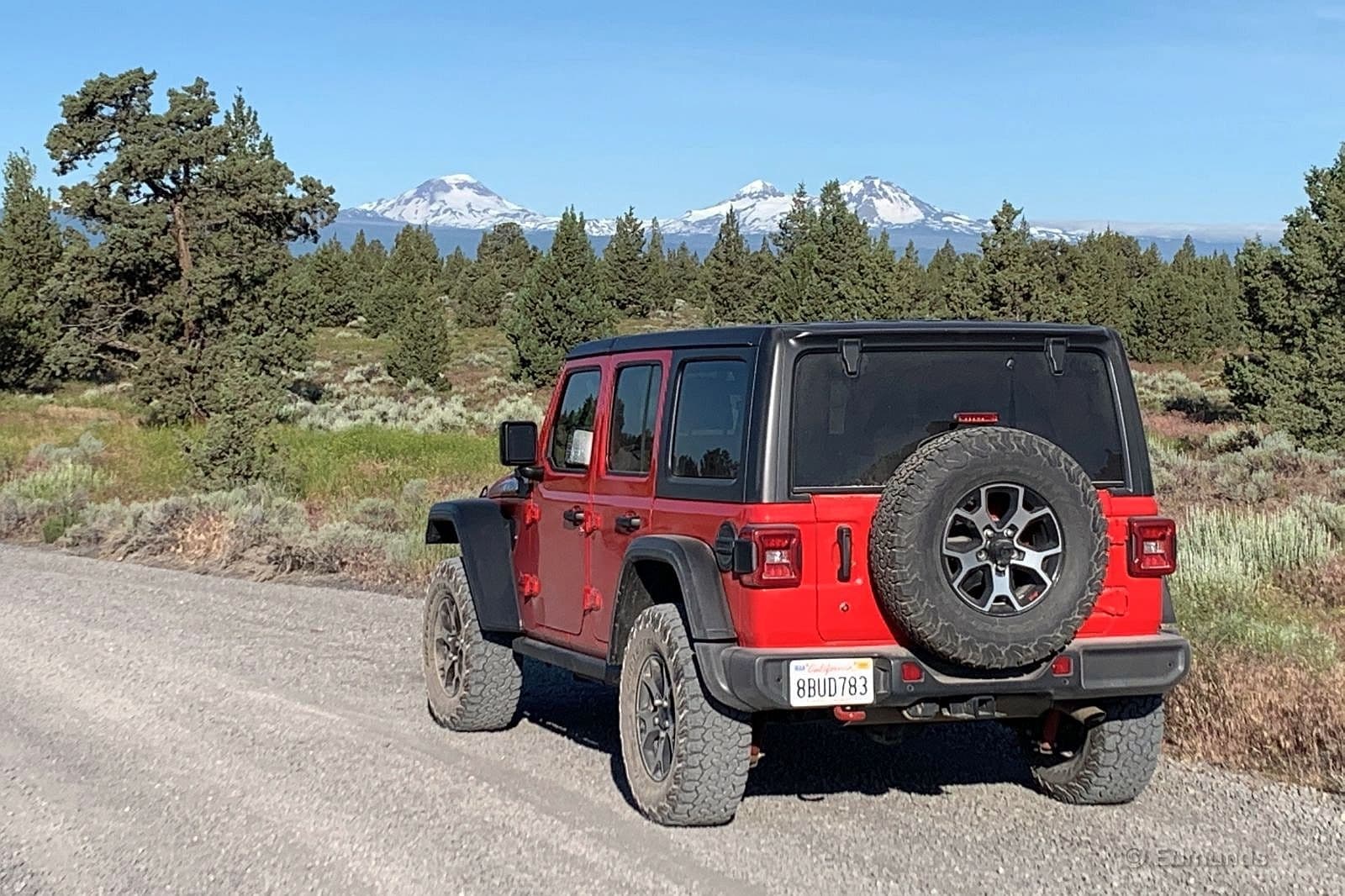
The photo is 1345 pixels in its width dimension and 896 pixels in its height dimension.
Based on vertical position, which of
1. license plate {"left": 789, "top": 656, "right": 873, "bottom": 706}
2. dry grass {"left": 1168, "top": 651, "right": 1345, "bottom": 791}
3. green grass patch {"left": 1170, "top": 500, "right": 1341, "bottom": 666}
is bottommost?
dry grass {"left": 1168, "top": 651, "right": 1345, "bottom": 791}

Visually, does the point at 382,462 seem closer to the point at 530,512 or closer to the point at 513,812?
the point at 530,512

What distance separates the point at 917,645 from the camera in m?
5.73

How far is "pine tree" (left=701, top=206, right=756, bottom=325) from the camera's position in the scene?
77.0 meters

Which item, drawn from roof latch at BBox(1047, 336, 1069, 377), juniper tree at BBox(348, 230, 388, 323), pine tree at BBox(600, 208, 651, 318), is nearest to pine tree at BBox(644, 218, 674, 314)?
pine tree at BBox(600, 208, 651, 318)

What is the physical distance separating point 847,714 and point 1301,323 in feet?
108

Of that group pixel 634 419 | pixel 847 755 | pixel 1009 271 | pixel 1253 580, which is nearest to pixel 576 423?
pixel 634 419

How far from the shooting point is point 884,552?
18.3 ft

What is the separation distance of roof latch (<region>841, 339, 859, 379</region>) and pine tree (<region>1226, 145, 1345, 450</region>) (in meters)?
30.5

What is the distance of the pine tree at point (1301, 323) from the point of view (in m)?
34.6

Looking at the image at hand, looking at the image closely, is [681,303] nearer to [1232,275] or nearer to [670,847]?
[1232,275]

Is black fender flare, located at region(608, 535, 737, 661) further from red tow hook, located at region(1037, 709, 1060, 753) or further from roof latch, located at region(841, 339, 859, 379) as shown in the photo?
red tow hook, located at region(1037, 709, 1060, 753)

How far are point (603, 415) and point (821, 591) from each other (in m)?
1.93

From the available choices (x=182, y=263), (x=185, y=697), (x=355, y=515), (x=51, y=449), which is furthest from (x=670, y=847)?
(x=182, y=263)

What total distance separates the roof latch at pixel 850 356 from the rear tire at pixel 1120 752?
1.76 m
